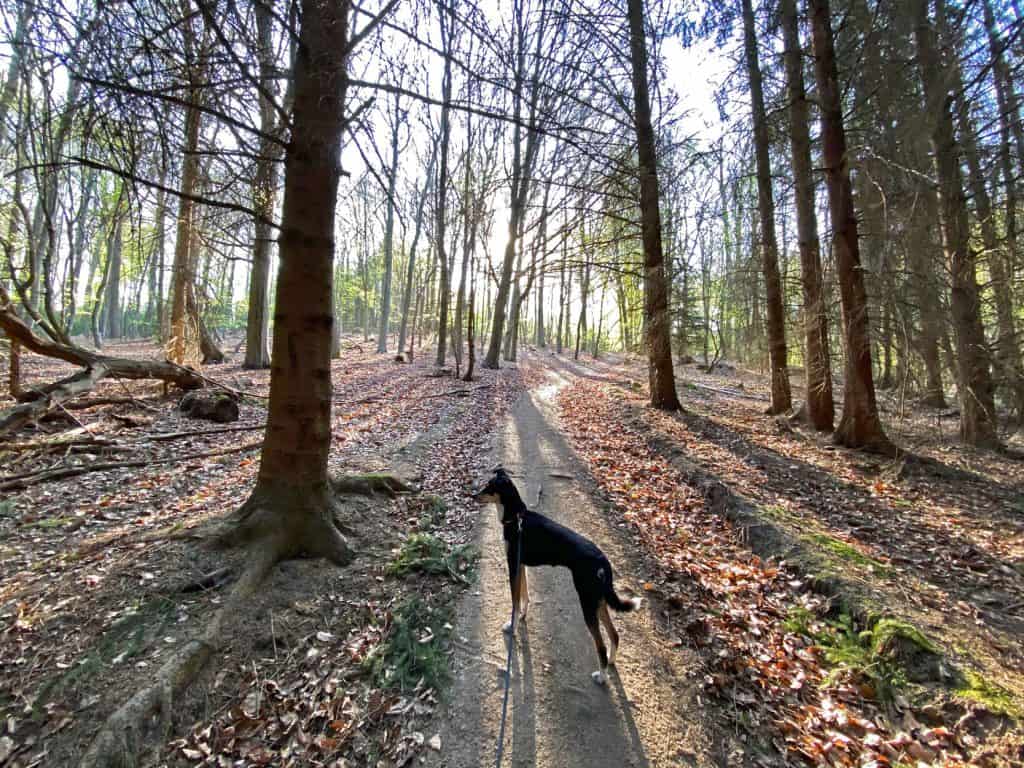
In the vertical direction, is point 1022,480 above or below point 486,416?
below

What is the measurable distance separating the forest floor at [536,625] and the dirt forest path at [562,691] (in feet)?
0.05

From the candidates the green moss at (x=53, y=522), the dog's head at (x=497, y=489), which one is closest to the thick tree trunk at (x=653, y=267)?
the dog's head at (x=497, y=489)

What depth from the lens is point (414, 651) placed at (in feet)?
10.2

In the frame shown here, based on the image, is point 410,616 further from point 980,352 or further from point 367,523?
point 980,352

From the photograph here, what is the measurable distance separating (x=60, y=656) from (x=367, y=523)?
7.63 ft

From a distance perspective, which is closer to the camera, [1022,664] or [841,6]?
[1022,664]

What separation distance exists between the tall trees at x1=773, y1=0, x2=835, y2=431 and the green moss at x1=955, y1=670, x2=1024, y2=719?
681cm

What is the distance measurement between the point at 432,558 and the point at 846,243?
8.53 metres

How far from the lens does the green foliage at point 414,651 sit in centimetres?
291

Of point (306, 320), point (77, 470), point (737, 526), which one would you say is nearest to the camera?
point (306, 320)

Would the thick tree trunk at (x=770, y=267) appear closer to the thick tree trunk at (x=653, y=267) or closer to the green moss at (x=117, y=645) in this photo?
the thick tree trunk at (x=653, y=267)

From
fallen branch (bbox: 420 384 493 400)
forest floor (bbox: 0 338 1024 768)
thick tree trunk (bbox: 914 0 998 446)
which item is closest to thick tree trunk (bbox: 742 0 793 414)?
thick tree trunk (bbox: 914 0 998 446)

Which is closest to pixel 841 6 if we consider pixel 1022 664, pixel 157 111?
pixel 1022 664

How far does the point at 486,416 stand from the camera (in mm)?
11094
